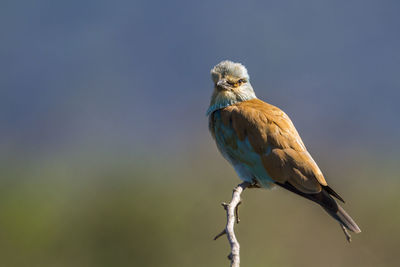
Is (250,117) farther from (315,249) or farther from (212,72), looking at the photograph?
(315,249)

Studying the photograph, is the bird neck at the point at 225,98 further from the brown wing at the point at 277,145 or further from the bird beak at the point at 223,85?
the brown wing at the point at 277,145

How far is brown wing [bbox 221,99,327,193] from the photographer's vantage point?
3.23m

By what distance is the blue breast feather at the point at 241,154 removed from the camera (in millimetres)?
3373

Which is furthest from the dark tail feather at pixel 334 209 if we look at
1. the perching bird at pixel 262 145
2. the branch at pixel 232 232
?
the branch at pixel 232 232

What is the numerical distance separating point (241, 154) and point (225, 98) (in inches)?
18.4

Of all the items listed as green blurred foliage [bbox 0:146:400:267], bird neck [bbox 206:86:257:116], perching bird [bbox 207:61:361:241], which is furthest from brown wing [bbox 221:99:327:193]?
green blurred foliage [bbox 0:146:400:267]

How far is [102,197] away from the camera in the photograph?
7.53 m

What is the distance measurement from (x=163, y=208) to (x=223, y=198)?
0.97 m

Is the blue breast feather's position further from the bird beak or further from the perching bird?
the bird beak

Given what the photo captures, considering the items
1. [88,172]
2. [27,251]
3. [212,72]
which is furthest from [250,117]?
[88,172]

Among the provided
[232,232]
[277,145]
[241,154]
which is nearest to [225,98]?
[241,154]

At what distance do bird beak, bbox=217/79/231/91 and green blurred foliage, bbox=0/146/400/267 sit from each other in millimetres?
2558

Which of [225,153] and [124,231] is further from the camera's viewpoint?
[124,231]

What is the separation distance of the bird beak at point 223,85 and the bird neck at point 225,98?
0.03m
